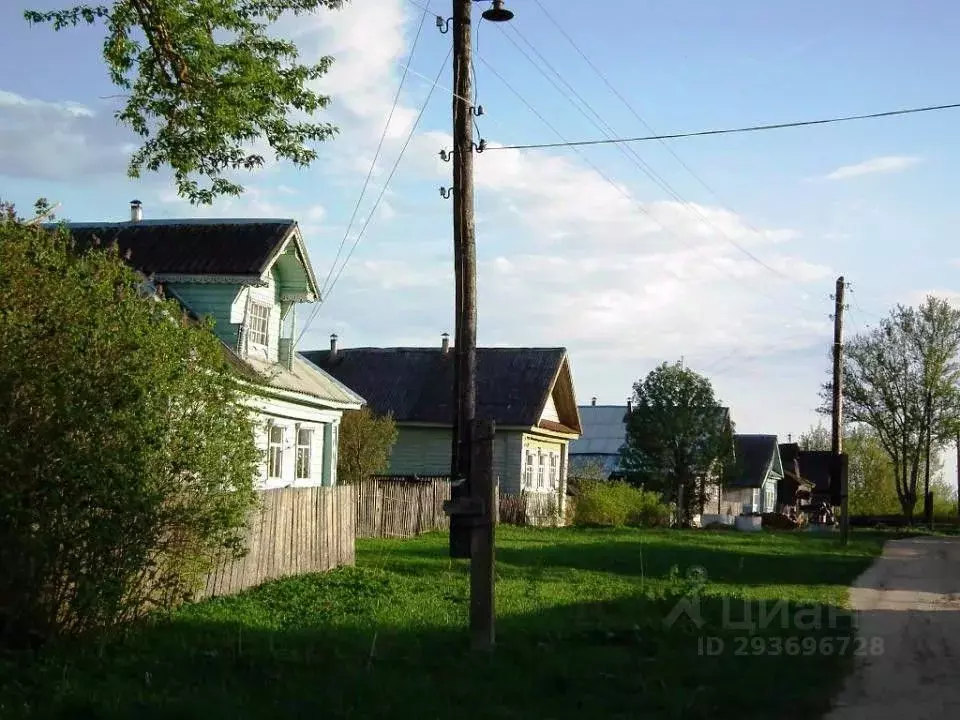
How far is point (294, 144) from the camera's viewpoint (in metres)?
14.7

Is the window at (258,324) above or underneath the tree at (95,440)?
above

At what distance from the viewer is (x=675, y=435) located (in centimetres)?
4200

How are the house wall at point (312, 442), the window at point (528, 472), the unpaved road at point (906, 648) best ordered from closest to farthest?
the unpaved road at point (906, 648)
the house wall at point (312, 442)
the window at point (528, 472)

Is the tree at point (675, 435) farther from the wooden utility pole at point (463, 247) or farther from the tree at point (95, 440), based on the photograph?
the tree at point (95, 440)

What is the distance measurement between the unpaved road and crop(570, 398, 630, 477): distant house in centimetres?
4308

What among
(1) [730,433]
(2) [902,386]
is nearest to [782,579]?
(1) [730,433]

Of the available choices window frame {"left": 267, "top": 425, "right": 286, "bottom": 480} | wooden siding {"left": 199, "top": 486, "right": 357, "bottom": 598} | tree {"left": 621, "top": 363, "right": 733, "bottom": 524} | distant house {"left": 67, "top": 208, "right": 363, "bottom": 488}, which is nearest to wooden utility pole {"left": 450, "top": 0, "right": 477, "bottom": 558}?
wooden siding {"left": 199, "top": 486, "right": 357, "bottom": 598}

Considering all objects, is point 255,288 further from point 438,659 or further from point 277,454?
point 438,659

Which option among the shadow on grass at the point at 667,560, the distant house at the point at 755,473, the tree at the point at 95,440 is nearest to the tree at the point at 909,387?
the distant house at the point at 755,473

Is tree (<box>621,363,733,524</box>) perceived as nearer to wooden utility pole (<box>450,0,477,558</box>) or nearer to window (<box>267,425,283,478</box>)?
window (<box>267,425,283,478</box>)

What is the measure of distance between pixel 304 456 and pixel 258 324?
3907 mm

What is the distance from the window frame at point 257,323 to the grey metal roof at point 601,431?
4102cm

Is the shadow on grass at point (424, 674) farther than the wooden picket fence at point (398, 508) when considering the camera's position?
No

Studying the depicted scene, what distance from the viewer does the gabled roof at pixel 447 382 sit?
127ft
